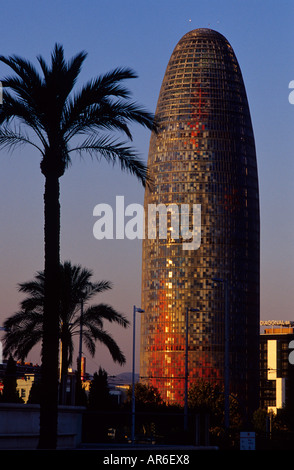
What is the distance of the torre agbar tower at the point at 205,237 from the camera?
17562 cm

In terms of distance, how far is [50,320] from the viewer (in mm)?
28734

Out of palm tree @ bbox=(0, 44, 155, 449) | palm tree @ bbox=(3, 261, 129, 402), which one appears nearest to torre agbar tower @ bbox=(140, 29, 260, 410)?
palm tree @ bbox=(3, 261, 129, 402)

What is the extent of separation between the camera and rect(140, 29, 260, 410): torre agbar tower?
176m

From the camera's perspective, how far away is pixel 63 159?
100.0 ft

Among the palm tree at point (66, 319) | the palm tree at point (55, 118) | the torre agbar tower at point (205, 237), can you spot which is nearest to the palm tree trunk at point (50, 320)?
the palm tree at point (55, 118)

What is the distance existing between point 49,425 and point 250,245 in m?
153

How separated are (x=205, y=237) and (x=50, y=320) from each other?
150 metres

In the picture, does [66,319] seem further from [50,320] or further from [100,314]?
[50,320]

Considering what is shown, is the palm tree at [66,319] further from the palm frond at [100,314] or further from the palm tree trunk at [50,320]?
the palm tree trunk at [50,320]

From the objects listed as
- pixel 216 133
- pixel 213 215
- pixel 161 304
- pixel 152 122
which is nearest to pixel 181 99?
pixel 216 133

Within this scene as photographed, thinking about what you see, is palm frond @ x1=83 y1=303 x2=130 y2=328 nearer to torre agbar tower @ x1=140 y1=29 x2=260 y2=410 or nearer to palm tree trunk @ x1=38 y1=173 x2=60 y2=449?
palm tree trunk @ x1=38 y1=173 x2=60 y2=449

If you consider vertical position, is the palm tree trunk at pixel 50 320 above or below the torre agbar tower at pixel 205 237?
below

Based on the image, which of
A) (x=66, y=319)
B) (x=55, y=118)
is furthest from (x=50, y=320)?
(x=66, y=319)

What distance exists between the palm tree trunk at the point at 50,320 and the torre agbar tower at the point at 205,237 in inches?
5736
